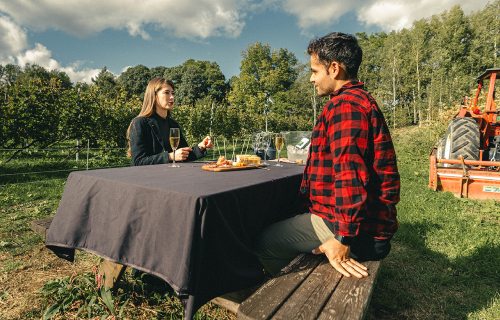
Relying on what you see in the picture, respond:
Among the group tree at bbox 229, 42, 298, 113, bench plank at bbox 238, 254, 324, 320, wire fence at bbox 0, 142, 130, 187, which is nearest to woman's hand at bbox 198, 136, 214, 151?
bench plank at bbox 238, 254, 324, 320

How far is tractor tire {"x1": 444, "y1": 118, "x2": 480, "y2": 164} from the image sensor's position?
185 inches

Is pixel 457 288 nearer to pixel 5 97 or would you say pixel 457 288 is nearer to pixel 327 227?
pixel 327 227

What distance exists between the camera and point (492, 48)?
2495 centimetres

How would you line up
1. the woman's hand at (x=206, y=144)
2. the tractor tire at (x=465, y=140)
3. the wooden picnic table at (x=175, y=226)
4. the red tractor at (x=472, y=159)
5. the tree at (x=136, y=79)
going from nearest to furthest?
the wooden picnic table at (x=175, y=226) → the woman's hand at (x=206, y=144) → the red tractor at (x=472, y=159) → the tractor tire at (x=465, y=140) → the tree at (x=136, y=79)

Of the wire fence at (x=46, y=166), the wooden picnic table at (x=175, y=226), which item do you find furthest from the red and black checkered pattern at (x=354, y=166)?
the wire fence at (x=46, y=166)

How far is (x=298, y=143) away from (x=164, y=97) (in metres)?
1.47

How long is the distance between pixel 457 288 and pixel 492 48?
32.4m

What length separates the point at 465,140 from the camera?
4.79 meters

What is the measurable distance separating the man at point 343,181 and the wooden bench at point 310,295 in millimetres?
78

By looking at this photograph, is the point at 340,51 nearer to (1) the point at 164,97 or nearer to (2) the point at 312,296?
(2) the point at 312,296

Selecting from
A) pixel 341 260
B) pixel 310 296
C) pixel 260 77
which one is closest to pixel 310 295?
pixel 310 296

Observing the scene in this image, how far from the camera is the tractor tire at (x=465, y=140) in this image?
471cm

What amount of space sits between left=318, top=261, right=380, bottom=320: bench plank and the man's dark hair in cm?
108

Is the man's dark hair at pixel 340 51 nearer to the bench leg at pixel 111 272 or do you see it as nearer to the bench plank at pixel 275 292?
the bench plank at pixel 275 292
